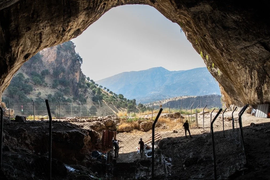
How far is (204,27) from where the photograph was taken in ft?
38.3

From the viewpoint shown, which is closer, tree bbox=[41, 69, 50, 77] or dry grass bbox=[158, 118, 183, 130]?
dry grass bbox=[158, 118, 183, 130]

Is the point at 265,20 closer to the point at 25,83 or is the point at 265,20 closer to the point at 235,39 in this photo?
the point at 235,39

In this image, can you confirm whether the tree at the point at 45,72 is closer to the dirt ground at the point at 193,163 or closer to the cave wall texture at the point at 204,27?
the cave wall texture at the point at 204,27

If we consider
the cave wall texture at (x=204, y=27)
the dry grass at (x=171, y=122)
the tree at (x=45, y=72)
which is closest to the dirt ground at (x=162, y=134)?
the dry grass at (x=171, y=122)

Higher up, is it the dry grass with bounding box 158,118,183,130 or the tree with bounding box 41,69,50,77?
the tree with bounding box 41,69,50,77

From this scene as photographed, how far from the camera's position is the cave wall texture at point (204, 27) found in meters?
8.45

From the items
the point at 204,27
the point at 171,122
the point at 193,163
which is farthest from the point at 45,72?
the point at 193,163

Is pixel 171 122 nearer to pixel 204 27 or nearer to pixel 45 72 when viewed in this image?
pixel 204 27

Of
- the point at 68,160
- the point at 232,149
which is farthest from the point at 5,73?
the point at 232,149

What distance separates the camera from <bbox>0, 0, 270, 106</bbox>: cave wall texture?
→ 333 inches

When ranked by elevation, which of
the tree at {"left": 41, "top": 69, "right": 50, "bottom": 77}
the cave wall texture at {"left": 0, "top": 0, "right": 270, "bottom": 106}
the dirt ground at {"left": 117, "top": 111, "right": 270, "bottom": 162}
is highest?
the tree at {"left": 41, "top": 69, "right": 50, "bottom": 77}

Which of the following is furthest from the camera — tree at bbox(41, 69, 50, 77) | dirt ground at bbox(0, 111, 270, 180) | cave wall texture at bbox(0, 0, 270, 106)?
tree at bbox(41, 69, 50, 77)

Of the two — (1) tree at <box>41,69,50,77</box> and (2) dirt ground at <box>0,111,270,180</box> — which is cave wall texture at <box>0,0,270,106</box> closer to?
(2) dirt ground at <box>0,111,270,180</box>

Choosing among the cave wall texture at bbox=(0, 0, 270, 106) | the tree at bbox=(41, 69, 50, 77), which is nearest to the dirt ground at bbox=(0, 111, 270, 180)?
the cave wall texture at bbox=(0, 0, 270, 106)
